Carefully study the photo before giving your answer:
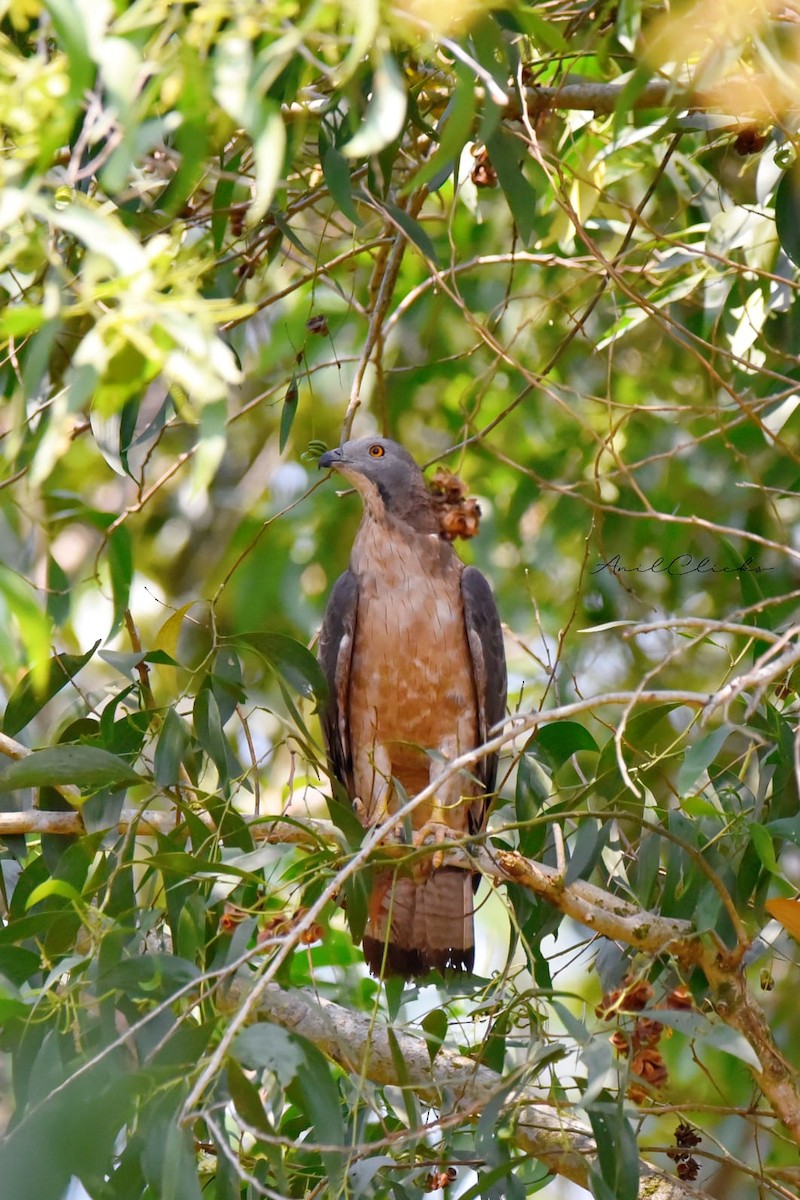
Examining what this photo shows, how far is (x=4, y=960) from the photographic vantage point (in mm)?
2727

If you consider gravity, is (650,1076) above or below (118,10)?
below

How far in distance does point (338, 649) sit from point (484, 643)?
0.49 meters

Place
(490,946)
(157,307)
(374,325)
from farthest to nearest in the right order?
1. (490,946)
2. (374,325)
3. (157,307)

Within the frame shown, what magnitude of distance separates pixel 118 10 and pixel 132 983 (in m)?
1.64

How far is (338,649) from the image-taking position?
451cm

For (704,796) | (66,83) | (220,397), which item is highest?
(66,83)

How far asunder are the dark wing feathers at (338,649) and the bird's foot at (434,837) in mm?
540

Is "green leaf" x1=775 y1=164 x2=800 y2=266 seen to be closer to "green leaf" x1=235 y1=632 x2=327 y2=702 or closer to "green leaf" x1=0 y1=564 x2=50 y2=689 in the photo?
"green leaf" x1=235 y1=632 x2=327 y2=702

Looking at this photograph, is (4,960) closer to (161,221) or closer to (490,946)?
(161,221)

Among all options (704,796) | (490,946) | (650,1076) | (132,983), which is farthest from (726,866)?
(490,946)

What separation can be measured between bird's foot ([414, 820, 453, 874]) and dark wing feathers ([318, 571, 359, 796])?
1.77 feet

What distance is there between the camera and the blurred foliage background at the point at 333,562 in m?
1.71

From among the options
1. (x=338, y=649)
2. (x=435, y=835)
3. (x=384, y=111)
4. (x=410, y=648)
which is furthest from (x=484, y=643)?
(x=384, y=111)

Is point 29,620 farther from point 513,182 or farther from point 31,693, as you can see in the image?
point 513,182
